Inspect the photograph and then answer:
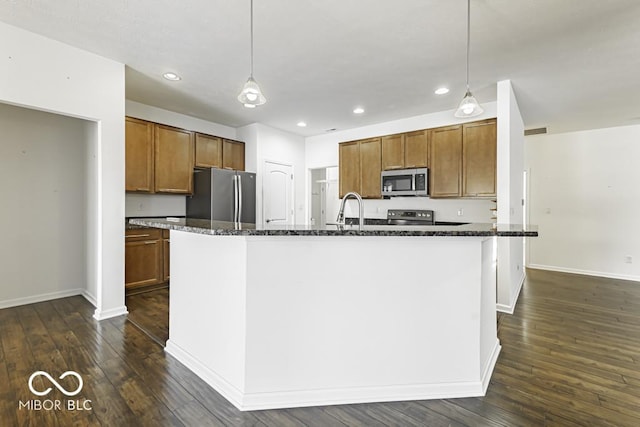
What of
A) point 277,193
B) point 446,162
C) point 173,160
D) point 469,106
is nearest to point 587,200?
point 446,162

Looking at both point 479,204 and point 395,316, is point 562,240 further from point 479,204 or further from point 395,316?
point 395,316

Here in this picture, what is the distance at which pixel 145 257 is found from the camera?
164 inches

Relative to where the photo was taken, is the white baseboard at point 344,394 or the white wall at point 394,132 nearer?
the white baseboard at point 344,394

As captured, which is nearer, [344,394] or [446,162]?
[344,394]

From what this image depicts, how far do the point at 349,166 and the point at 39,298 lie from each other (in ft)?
15.8

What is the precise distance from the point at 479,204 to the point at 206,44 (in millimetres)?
4255

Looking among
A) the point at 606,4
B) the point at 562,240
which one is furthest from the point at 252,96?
the point at 562,240

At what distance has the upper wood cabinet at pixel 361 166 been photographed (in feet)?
17.2

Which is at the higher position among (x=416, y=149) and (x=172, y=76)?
(x=172, y=76)

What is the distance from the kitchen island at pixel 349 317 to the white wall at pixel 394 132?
10.3ft

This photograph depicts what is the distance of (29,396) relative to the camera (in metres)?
1.85

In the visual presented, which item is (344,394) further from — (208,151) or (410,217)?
(208,151)

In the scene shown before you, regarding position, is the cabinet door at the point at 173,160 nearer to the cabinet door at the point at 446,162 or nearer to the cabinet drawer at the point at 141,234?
the cabinet drawer at the point at 141,234

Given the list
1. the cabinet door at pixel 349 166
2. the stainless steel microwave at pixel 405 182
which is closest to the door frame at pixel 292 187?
the cabinet door at pixel 349 166
